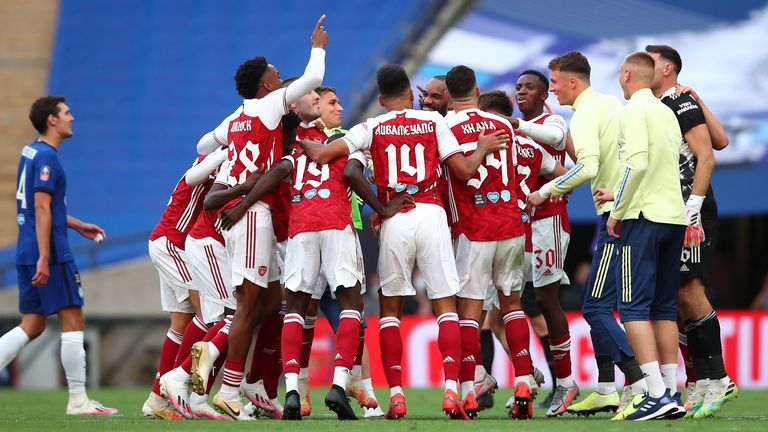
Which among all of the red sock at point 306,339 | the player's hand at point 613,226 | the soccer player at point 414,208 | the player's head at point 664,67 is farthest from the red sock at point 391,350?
the player's head at point 664,67

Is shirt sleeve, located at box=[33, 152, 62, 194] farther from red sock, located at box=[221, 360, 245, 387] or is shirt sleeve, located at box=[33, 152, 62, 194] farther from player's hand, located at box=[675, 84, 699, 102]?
player's hand, located at box=[675, 84, 699, 102]

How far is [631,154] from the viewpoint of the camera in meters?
7.70

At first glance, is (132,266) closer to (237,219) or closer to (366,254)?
(366,254)

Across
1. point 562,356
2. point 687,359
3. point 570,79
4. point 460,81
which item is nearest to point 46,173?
point 460,81

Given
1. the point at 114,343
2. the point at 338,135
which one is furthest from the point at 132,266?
the point at 338,135

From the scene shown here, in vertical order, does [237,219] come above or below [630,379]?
above

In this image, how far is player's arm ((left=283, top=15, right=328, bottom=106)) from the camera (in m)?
8.02

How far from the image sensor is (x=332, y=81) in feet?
74.4

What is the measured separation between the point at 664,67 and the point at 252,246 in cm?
332

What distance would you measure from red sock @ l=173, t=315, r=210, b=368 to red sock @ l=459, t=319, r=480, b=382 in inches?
79.2

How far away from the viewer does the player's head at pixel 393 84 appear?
326 inches

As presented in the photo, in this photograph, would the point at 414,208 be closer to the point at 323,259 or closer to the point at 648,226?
the point at 323,259

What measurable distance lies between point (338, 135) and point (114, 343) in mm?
10298

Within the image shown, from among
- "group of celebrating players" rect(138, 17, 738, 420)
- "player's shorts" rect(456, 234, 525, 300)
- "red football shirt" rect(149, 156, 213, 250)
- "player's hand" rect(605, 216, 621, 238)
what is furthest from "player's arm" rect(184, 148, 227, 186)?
"player's hand" rect(605, 216, 621, 238)
